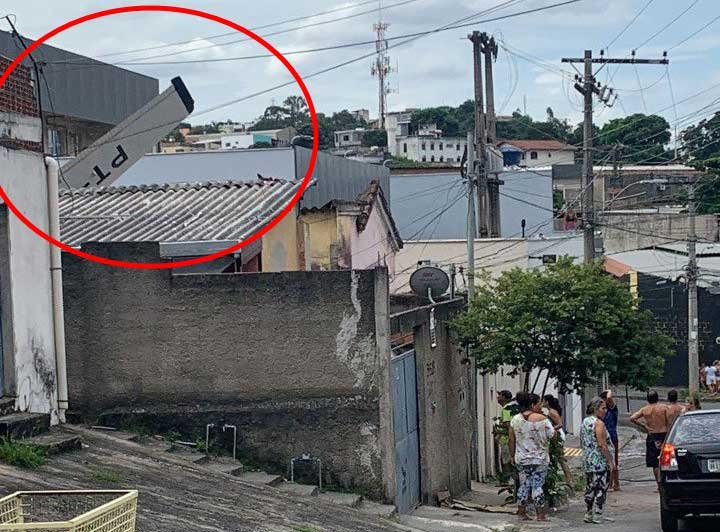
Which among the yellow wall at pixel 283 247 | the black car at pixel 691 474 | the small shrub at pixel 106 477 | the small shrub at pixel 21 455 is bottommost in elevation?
the black car at pixel 691 474

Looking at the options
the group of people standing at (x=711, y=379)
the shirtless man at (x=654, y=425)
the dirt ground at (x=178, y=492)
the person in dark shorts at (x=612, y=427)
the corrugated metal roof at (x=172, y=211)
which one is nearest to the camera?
the dirt ground at (x=178, y=492)

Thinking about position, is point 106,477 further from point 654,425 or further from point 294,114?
point 294,114

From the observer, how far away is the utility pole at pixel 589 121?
2917cm

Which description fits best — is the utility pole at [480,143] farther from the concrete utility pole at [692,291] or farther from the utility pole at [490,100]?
the concrete utility pole at [692,291]

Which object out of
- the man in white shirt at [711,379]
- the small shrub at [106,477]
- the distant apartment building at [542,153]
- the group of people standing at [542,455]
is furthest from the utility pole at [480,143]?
the distant apartment building at [542,153]

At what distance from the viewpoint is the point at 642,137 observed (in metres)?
72.3

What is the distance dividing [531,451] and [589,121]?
18.7 metres

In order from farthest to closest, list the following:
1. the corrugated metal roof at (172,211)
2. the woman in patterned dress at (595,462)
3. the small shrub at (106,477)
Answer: the corrugated metal roof at (172,211)
the woman in patterned dress at (595,462)
the small shrub at (106,477)

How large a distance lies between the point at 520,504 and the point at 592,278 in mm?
4897

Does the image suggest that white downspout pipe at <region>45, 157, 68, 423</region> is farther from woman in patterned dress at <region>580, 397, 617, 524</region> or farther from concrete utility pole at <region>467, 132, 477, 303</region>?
concrete utility pole at <region>467, 132, 477, 303</region>

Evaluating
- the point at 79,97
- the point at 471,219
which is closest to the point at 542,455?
the point at 471,219

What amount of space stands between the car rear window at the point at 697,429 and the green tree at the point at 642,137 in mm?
58674

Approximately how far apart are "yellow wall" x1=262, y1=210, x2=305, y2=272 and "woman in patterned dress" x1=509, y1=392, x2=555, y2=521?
5935 mm

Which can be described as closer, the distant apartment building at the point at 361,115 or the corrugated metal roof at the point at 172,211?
the corrugated metal roof at the point at 172,211
